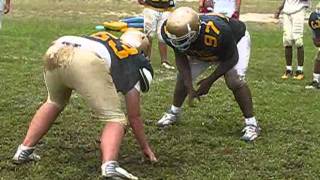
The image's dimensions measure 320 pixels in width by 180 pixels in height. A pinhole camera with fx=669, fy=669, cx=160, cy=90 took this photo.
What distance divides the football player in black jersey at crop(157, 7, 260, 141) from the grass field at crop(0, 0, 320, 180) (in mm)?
322

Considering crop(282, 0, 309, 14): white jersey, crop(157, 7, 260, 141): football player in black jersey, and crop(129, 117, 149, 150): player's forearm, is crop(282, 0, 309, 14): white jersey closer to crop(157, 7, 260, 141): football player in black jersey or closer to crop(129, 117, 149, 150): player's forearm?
crop(157, 7, 260, 141): football player in black jersey

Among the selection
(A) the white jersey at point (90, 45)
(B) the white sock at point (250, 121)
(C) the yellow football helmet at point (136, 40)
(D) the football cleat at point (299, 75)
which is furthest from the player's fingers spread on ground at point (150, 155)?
(D) the football cleat at point (299, 75)

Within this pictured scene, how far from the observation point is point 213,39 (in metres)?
5.71

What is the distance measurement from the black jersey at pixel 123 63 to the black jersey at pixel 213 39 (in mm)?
689

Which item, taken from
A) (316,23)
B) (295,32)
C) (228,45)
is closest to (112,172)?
(228,45)

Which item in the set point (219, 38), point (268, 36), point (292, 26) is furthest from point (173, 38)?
point (268, 36)

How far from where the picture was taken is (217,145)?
591 cm

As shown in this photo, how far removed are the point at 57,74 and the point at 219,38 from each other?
1.59 metres

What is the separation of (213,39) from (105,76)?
1324mm

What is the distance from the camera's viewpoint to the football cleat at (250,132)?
20.0 ft

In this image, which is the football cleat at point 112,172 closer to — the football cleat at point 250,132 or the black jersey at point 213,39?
the black jersey at point 213,39

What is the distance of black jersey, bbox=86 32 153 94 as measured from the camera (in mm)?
4848

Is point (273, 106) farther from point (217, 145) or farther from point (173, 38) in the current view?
point (173, 38)

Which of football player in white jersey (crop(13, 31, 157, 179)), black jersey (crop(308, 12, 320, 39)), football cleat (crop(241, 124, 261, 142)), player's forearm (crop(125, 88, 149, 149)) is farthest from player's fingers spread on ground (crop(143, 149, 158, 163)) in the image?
black jersey (crop(308, 12, 320, 39))
